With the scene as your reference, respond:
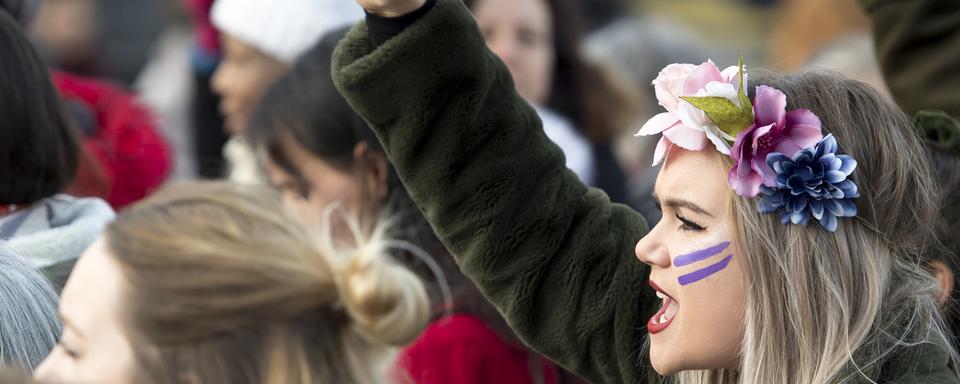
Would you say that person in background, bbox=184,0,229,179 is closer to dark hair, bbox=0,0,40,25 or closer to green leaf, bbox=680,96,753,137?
dark hair, bbox=0,0,40,25

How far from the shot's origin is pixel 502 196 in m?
2.26

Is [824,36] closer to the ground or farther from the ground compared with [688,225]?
closer to the ground

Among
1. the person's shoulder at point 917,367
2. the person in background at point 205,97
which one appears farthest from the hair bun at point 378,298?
the person in background at point 205,97

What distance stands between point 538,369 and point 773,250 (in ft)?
3.69

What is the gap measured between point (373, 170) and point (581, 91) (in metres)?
1.75

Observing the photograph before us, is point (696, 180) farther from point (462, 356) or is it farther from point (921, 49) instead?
point (921, 49)

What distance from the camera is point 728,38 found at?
768cm

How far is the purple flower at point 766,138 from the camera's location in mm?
1998

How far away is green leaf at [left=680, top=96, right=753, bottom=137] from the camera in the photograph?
2.03m

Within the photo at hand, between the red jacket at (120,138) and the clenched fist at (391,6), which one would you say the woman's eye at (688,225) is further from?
the red jacket at (120,138)

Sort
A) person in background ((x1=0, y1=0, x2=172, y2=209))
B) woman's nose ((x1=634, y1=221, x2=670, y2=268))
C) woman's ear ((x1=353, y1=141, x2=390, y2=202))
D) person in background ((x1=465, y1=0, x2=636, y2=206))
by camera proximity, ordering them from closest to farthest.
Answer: woman's nose ((x1=634, y1=221, x2=670, y2=268))
woman's ear ((x1=353, y1=141, x2=390, y2=202))
person in background ((x1=0, y1=0, x2=172, y2=209))
person in background ((x1=465, y1=0, x2=636, y2=206))

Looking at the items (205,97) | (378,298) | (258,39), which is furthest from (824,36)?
(378,298)

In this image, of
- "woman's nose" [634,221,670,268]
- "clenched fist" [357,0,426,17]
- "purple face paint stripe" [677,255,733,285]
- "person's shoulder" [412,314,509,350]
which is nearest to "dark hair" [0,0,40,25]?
"person's shoulder" [412,314,509,350]

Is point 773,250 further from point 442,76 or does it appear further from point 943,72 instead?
point 943,72
